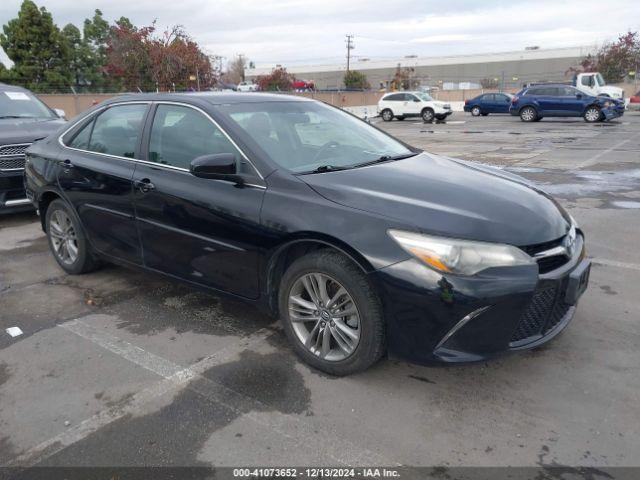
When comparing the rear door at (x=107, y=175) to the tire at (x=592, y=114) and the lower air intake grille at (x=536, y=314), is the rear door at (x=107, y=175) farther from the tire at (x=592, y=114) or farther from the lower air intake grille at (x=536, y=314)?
the tire at (x=592, y=114)

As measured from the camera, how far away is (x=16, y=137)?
6.98 m

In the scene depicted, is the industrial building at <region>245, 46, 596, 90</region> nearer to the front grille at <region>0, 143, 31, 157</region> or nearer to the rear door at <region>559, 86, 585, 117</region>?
the rear door at <region>559, 86, 585, 117</region>

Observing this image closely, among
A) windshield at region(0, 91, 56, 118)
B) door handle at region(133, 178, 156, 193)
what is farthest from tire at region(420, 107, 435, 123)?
door handle at region(133, 178, 156, 193)

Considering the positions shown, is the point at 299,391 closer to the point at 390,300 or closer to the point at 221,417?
the point at 221,417

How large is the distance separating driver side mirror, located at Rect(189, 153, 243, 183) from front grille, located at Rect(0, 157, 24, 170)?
182 inches

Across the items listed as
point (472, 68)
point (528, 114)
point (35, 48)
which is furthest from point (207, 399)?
point (472, 68)

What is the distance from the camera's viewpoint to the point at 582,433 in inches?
106

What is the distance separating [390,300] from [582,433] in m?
1.15

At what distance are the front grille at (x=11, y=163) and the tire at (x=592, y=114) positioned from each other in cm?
2363

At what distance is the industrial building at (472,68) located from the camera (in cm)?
7850

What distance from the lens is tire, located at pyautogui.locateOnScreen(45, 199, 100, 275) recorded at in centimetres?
481

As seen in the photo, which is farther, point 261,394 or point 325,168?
point 325,168

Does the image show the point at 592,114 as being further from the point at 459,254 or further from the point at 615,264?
the point at 459,254

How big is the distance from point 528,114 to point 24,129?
23.6 m
